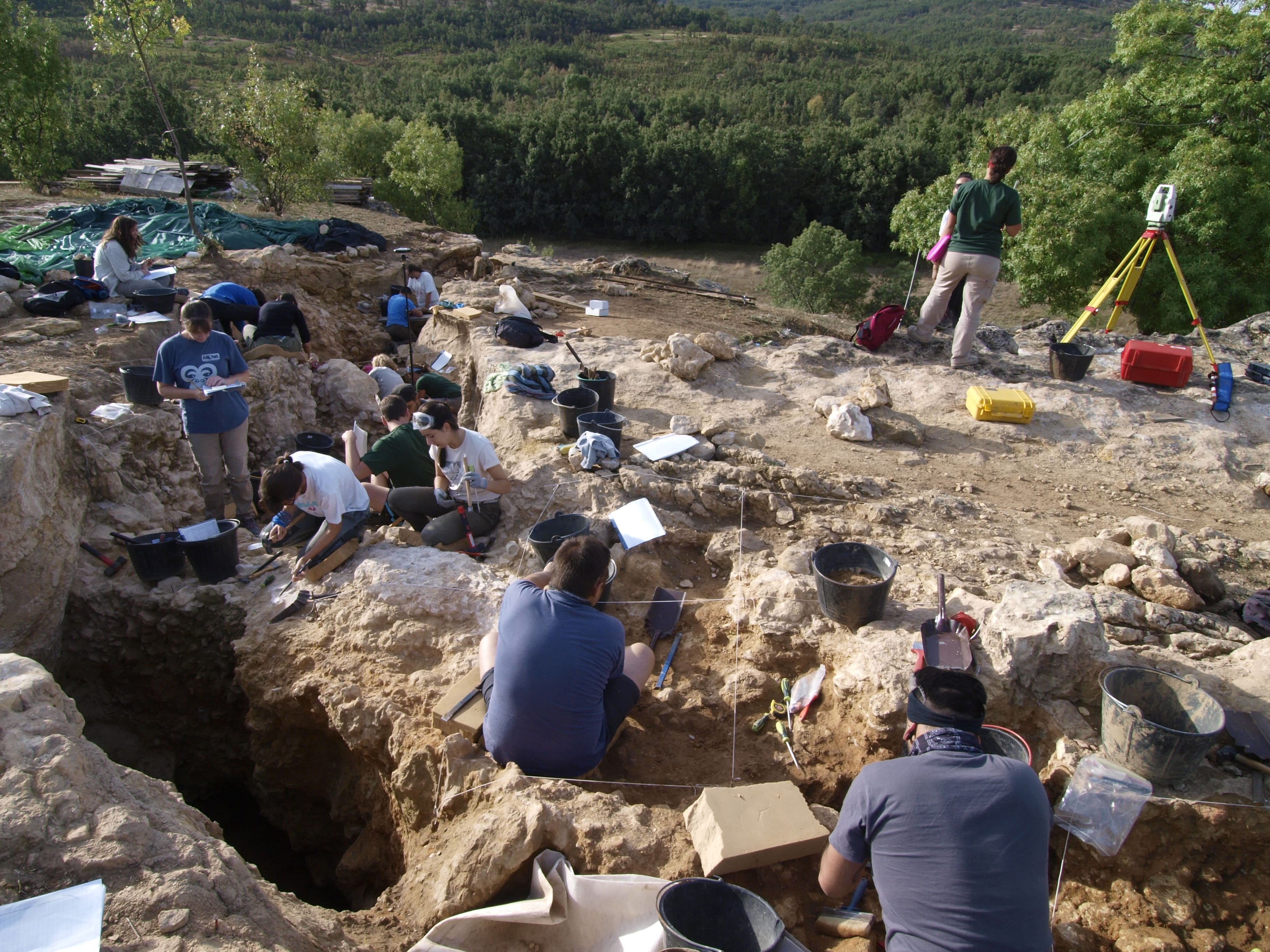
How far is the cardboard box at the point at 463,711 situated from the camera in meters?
3.53

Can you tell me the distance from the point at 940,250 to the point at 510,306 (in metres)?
5.33

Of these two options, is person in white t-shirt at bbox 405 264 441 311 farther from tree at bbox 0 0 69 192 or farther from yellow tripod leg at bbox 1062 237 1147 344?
tree at bbox 0 0 69 192

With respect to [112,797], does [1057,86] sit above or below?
above

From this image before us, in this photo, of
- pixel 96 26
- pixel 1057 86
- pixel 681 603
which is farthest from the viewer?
pixel 1057 86

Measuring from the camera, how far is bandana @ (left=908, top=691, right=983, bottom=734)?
8.07 ft

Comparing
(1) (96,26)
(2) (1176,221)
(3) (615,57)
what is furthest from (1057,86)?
(1) (96,26)

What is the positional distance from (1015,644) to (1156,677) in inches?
22.7

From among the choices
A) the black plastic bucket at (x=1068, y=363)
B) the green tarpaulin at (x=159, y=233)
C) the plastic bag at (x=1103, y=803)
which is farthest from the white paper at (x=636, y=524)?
the green tarpaulin at (x=159, y=233)

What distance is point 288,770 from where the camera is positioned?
15.6ft

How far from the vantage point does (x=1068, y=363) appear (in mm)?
7398

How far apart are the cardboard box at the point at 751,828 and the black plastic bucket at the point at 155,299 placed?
26.8ft

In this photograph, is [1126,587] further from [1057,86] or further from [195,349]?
[1057,86]

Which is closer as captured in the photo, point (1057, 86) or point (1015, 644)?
point (1015, 644)

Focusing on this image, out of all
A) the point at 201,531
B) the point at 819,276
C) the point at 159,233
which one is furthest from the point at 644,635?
the point at 819,276
